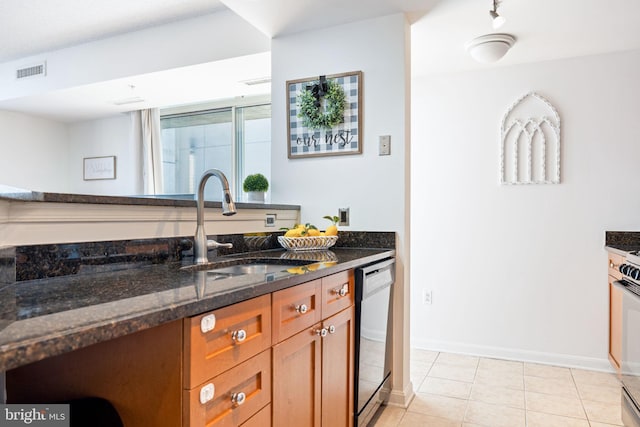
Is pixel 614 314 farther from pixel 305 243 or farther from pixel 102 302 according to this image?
pixel 102 302

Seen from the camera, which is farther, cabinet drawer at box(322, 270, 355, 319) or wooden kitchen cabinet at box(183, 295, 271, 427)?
cabinet drawer at box(322, 270, 355, 319)

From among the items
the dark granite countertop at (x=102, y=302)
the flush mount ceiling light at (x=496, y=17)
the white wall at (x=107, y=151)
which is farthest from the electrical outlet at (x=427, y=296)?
the white wall at (x=107, y=151)

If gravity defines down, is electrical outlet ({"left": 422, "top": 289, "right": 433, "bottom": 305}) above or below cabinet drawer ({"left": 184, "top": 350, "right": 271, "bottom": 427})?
below

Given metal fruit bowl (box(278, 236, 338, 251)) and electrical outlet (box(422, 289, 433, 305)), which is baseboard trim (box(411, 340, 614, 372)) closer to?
electrical outlet (box(422, 289, 433, 305))

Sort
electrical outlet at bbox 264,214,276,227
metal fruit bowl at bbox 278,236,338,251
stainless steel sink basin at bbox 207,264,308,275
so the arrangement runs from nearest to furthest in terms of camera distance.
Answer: stainless steel sink basin at bbox 207,264,308,275
metal fruit bowl at bbox 278,236,338,251
electrical outlet at bbox 264,214,276,227

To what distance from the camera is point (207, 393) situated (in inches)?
36.4

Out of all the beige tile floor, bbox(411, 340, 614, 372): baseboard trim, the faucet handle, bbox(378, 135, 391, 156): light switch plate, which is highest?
bbox(378, 135, 391, 156): light switch plate

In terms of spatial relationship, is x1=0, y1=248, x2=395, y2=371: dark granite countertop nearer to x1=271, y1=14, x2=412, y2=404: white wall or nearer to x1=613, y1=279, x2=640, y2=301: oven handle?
x1=271, y1=14, x2=412, y2=404: white wall

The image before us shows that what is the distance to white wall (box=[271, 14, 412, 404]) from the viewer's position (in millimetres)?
2418

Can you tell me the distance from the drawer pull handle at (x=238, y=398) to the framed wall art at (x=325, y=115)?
172cm

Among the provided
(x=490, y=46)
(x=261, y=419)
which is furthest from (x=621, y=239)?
(x=261, y=419)

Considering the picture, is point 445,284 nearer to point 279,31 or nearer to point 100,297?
point 279,31

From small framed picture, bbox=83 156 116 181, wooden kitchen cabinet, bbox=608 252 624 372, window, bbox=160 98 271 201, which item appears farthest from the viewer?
small framed picture, bbox=83 156 116 181

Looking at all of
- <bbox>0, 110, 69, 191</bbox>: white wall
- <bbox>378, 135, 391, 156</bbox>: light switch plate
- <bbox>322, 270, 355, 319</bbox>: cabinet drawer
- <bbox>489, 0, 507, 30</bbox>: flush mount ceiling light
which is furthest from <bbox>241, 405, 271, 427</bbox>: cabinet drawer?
<bbox>0, 110, 69, 191</bbox>: white wall
